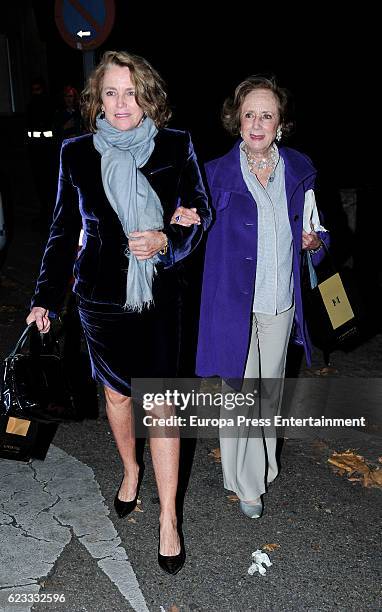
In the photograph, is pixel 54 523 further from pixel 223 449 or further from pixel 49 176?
pixel 49 176

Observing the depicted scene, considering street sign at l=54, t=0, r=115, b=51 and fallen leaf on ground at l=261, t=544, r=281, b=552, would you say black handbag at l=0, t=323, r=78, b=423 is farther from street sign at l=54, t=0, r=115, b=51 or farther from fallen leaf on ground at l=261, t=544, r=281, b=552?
street sign at l=54, t=0, r=115, b=51

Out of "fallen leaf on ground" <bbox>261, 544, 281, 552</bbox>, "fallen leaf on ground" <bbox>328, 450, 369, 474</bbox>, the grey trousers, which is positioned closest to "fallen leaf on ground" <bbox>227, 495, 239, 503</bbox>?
the grey trousers

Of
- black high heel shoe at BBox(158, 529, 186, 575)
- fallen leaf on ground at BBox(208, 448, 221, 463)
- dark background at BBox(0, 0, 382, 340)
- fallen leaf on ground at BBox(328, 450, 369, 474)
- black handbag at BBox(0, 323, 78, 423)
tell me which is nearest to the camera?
black high heel shoe at BBox(158, 529, 186, 575)

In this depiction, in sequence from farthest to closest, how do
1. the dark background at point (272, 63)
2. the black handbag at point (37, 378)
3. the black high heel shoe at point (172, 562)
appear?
1. the dark background at point (272, 63)
2. the black handbag at point (37, 378)
3. the black high heel shoe at point (172, 562)

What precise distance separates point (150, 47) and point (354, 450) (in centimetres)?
1391

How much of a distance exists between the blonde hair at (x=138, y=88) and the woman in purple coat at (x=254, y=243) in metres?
0.41

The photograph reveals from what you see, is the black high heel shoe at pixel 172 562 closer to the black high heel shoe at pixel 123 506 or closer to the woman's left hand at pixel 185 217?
the black high heel shoe at pixel 123 506

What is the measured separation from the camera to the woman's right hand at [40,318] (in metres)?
3.32

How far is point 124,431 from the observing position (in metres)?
3.48

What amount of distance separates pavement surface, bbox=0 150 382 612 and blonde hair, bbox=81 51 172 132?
183 cm

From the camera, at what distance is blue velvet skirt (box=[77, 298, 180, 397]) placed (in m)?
3.15

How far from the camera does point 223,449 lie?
3607 millimetres

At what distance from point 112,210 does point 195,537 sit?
5.04 ft

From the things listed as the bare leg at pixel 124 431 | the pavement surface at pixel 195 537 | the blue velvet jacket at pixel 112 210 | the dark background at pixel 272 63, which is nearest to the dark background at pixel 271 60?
the dark background at pixel 272 63
